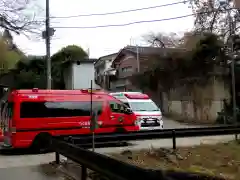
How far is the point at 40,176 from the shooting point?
10.2 m

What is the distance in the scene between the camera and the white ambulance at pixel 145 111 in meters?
20.6

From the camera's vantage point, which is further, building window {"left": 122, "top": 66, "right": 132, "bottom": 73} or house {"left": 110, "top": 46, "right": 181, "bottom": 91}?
building window {"left": 122, "top": 66, "right": 132, "bottom": 73}

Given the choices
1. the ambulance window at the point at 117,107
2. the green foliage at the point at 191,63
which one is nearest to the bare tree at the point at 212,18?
the green foliage at the point at 191,63

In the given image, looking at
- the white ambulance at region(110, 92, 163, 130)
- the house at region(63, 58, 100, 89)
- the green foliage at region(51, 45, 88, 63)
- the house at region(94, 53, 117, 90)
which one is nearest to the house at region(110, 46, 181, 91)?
the house at region(94, 53, 117, 90)

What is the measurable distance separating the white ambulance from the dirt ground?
5.30 meters

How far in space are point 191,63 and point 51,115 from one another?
75.6ft

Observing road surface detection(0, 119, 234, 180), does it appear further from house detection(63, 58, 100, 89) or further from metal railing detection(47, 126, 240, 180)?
house detection(63, 58, 100, 89)

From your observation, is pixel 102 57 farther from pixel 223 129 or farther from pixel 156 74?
pixel 223 129

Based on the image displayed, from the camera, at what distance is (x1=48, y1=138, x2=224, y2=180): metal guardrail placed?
229 inches

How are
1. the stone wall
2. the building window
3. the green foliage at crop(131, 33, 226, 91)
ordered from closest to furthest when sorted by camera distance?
the stone wall
the green foliage at crop(131, 33, 226, 91)
the building window

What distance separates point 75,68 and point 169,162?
102 ft

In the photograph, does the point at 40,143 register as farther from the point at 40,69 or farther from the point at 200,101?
the point at 40,69

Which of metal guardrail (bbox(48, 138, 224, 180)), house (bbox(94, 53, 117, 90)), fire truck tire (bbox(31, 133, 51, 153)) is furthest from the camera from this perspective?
house (bbox(94, 53, 117, 90))

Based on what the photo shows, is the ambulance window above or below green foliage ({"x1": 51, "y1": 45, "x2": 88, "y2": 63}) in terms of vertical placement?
below
